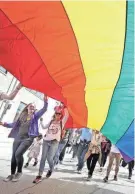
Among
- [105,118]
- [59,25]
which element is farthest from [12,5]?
[105,118]

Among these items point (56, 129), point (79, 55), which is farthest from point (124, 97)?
point (56, 129)

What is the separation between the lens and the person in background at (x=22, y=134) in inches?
269

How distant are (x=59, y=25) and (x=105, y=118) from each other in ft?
6.43

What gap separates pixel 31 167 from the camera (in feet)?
31.4

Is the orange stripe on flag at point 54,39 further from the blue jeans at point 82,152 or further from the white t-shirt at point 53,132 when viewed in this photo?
the blue jeans at point 82,152

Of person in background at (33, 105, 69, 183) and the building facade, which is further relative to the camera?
the building facade

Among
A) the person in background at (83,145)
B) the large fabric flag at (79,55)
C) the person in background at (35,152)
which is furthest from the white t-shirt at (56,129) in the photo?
the person in background at (83,145)

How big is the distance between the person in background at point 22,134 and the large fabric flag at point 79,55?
79 cm

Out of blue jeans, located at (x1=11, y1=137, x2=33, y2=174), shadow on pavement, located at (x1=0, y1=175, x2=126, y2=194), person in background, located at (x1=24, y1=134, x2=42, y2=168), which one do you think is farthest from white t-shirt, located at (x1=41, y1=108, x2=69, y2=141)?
person in background, located at (x1=24, y1=134, x2=42, y2=168)

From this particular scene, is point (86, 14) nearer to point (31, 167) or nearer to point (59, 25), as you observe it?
point (59, 25)

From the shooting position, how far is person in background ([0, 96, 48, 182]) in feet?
22.4

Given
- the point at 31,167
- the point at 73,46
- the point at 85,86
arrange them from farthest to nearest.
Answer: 1. the point at 31,167
2. the point at 85,86
3. the point at 73,46

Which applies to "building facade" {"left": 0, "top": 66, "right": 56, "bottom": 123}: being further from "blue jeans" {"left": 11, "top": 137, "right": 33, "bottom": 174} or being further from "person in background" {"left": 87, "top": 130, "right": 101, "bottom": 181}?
"blue jeans" {"left": 11, "top": 137, "right": 33, "bottom": 174}

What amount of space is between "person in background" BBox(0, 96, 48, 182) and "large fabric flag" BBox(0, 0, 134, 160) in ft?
2.59
